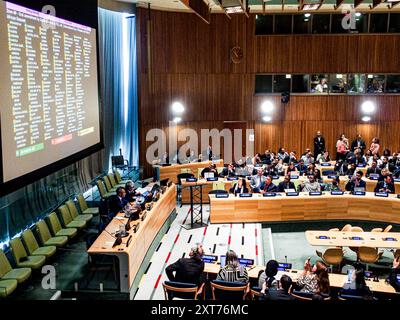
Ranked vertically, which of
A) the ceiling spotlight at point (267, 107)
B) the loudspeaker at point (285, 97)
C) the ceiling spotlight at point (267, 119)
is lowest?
the ceiling spotlight at point (267, 119)

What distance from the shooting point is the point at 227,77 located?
1903 cm

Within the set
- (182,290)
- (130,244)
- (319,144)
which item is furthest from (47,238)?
(319,144)

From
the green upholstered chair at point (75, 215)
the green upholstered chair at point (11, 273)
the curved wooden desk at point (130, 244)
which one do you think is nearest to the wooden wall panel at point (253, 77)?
the green upholstered chair at point (75, 215)

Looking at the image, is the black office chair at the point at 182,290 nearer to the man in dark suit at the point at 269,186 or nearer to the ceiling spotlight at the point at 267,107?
the man in dark suit at the point at 269,186

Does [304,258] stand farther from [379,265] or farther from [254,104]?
[254,104]

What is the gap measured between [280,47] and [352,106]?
→ 3667 millimetres

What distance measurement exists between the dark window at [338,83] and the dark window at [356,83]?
16 centimetres

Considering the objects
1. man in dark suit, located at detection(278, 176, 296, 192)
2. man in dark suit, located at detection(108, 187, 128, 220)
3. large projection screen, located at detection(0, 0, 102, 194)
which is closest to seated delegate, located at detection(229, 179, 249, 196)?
man in dark suit, located at detection(278, 176, 296, 192)

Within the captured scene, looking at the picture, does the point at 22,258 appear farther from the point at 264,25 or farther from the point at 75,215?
the point at 264,25

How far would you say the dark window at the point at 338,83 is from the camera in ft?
62.7

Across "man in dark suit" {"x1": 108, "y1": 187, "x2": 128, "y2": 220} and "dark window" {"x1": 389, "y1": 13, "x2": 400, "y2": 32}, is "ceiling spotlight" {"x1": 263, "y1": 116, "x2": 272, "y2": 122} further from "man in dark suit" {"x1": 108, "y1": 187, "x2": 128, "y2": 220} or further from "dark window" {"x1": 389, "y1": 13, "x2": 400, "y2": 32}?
"man in dark suit" {"x1": 108, "y1": 187, "x2": 128, "y2": 220}

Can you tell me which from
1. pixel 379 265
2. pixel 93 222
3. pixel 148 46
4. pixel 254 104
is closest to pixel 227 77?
pixel 254 104

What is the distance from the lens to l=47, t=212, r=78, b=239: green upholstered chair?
951cm

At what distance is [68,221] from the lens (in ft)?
33.8
